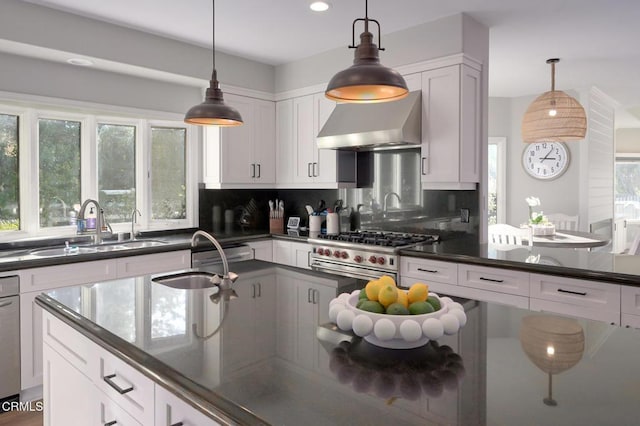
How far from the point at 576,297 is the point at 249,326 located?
197 centimetres

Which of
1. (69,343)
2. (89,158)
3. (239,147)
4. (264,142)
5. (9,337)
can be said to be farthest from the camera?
(264,142)

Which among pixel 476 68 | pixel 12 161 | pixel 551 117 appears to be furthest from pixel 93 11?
pixel 551 117

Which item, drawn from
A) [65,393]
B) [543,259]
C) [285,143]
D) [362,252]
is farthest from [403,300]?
[285,143]

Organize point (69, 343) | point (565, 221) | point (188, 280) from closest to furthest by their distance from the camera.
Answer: point (69, 343), point (188, 280), point (565, 221)

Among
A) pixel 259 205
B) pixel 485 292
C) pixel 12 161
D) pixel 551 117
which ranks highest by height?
pixel 551 117

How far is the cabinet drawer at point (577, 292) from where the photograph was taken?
96.4 inches

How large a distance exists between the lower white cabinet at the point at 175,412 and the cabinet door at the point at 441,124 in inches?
108

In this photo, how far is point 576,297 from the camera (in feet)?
8.44

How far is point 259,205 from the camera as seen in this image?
5.14 meters

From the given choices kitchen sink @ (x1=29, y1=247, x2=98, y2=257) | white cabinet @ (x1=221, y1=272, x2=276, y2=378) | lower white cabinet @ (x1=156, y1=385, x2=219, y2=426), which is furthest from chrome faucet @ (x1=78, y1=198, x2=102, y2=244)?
lower white cabinet @ (x1=156, y1=385, x2=219, y2=426)

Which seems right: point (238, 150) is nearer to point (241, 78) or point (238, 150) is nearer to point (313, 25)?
Result: point (241, 78)

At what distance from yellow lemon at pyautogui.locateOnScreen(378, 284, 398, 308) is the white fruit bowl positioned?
59 millimetres

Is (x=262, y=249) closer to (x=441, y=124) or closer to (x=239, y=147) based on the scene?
(x=239, y=147)

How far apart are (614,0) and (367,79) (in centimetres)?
253
